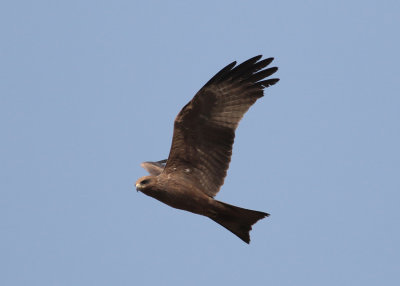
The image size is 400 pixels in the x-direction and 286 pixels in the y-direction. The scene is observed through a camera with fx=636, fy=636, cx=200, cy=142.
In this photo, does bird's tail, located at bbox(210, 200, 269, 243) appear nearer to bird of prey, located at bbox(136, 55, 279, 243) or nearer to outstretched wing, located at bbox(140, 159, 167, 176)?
bird of prey, located at bbox(136, 55, 279, 243)

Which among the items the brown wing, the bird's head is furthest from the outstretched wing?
the bird's head

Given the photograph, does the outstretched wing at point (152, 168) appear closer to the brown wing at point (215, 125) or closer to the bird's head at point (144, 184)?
the brown wing at point (215, 125)

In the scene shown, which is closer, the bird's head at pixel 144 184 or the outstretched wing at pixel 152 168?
the bird's head at pixel 144 184

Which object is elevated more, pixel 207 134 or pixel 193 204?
pixel 207 134

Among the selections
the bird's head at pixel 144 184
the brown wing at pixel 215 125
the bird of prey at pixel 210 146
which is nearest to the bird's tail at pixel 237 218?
the bird of prey at pixel 210 146

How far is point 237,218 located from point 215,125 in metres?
1.42

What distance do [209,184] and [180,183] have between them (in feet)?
1.67

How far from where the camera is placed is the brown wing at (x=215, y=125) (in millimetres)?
9453

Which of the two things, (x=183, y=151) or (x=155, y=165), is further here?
(x=155, y=165)

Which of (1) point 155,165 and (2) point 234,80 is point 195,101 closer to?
(2) point 234,80

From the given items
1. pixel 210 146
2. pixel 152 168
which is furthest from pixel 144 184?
pixel 152 168

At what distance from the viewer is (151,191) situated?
30.4ft

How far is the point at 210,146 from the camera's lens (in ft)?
31.6

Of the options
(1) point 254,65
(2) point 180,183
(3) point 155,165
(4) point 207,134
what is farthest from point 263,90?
(3) point 155,165
